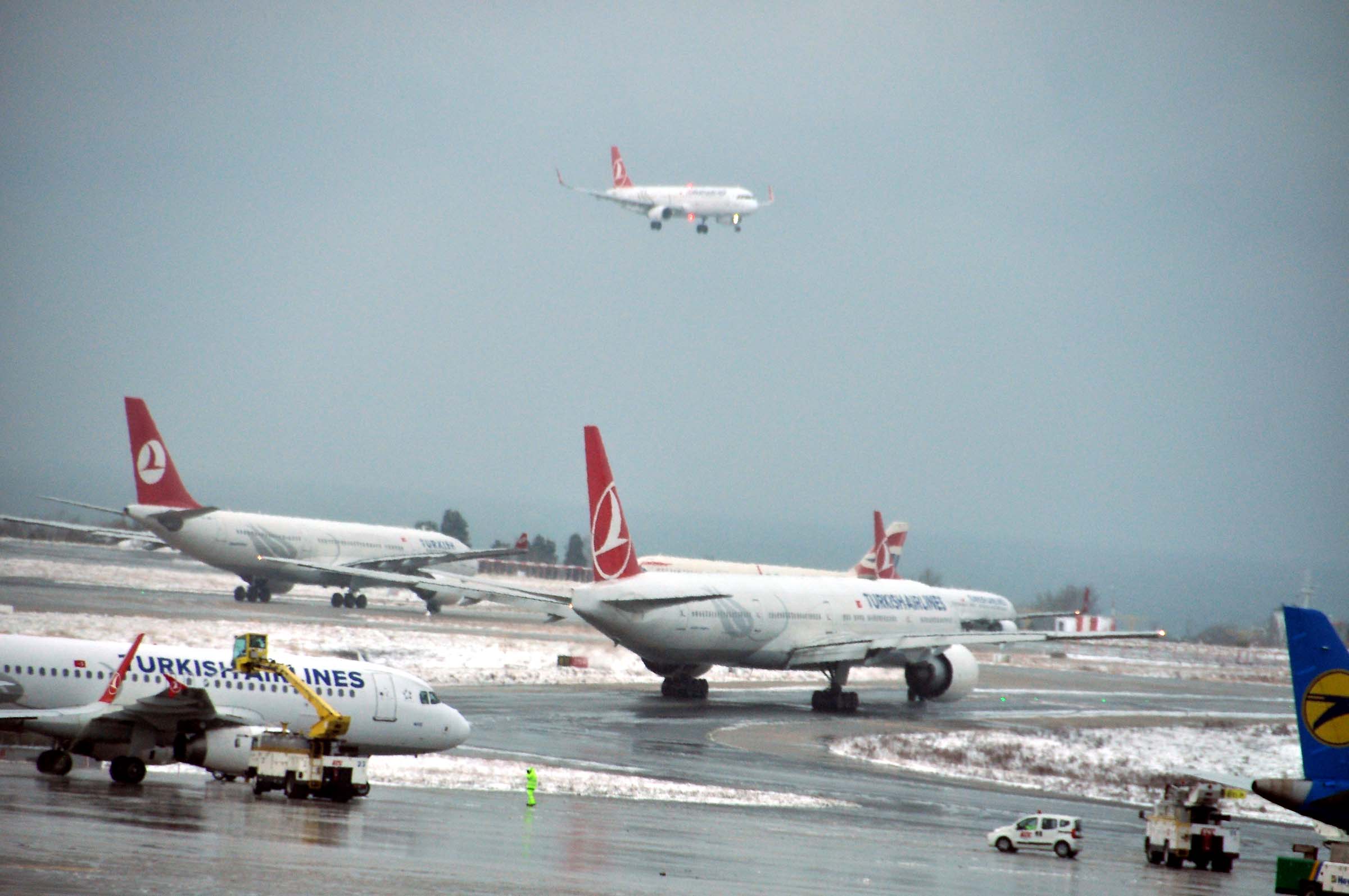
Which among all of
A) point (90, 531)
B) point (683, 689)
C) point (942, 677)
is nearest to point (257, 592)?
point (90, 531)

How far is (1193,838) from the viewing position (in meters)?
26.5

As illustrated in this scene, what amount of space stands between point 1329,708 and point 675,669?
30636 mm

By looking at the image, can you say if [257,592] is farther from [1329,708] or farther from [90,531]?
[1329,708]

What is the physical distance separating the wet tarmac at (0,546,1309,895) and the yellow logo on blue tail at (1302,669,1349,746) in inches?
138

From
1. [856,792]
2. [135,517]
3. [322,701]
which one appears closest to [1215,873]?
[856,792]

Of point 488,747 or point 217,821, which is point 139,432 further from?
point 217,821

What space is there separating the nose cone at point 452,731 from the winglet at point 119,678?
6.47 m

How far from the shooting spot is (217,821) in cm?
2216

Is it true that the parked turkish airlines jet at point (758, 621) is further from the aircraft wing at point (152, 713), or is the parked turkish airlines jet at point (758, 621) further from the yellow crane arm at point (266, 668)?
the aircraft wing at point (152, 713)

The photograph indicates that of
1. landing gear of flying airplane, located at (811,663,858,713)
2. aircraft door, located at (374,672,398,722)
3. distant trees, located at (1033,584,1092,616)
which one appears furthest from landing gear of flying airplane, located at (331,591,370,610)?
distant trees, located at (1033,584,1092,616)

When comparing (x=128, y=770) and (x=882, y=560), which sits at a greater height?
(x=882, y=560)

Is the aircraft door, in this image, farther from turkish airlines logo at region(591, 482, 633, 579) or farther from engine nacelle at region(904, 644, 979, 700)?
engine nacelle at region(904, 644, 979, 700)

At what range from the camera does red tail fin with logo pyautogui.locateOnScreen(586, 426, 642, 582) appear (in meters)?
45.6

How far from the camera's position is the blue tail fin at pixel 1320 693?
20344 millimetres
